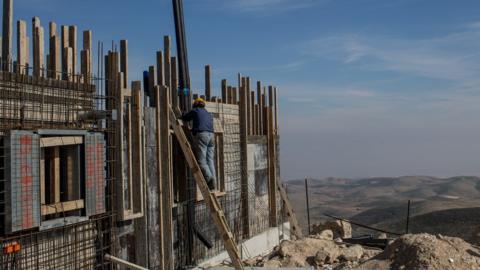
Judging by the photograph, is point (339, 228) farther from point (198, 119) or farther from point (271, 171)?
point (198, 119)

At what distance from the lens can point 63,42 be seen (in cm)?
833

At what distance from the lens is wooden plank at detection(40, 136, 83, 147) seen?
7.16 metres

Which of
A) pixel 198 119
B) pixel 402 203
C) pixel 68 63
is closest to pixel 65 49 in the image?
pixel 68 63

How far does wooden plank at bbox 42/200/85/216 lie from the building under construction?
20 mm

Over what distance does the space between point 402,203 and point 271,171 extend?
4376cm

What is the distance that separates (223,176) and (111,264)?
4086 mm

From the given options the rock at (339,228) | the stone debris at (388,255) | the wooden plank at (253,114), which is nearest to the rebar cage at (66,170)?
the stone debris at (388,255)

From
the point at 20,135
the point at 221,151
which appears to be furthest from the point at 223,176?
the point at 20,135

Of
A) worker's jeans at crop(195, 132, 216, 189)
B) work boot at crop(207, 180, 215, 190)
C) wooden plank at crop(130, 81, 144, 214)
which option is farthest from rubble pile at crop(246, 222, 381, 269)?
wooden plank at crop(130, 81, 144, 214)

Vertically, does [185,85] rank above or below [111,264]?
above

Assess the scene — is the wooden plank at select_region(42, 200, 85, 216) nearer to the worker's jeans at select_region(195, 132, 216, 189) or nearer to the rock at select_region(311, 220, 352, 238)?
the worker's jeans at select_region(195, 132, 216, 189)

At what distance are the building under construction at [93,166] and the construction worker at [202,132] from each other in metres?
0.36

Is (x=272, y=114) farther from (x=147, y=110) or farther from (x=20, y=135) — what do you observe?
(x=20, y=135)

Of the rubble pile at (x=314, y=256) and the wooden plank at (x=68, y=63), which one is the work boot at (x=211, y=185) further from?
the wooden plank at (x=68, y=63)
